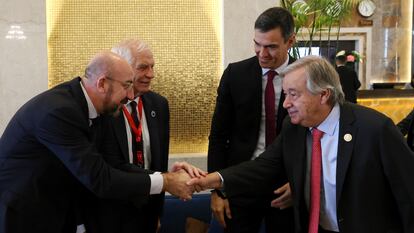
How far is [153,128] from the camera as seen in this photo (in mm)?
2662

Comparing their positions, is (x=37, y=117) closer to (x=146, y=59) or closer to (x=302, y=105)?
(x=146, y=59)

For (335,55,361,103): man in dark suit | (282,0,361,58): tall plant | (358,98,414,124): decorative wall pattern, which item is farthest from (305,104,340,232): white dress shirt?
(358,98,414,124): decorative wall pattern

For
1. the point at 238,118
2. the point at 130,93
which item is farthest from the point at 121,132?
the point at 238,118

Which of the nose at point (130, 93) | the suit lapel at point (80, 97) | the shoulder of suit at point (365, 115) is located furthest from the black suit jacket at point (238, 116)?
the suit lapel at point (80, 97)

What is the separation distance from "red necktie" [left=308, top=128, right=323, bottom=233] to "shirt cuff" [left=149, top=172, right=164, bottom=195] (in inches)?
28.9

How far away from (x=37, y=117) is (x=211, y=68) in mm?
2292

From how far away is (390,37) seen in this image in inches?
494

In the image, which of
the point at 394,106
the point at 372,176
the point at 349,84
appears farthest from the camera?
the point at 394,106

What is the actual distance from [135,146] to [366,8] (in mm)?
10992

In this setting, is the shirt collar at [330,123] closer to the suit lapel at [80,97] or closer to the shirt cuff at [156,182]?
the shirt cuff at [156,182]

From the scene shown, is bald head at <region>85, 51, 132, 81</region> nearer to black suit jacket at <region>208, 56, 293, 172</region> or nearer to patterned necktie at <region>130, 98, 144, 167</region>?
patterned necktie at <region>130, 98, 144, 167</region>

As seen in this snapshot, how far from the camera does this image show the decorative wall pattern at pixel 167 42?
4098 mm

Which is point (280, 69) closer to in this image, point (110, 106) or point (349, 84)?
point (110, 106)

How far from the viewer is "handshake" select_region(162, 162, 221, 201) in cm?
262
